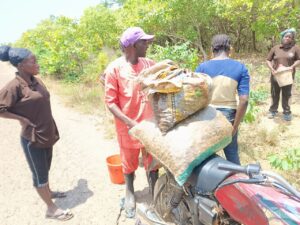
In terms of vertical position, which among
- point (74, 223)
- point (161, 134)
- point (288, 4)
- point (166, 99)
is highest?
point (288, 4)

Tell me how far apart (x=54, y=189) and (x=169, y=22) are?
8.45 meters

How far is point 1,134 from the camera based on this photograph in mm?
6703

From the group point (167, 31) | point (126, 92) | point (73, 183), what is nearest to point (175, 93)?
point (126, 92)

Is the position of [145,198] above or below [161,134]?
below

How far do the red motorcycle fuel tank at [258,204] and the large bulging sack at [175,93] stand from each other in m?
0.62

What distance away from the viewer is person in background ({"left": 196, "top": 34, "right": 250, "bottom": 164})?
3.10 metres

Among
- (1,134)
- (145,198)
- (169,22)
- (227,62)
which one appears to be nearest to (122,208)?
(145,198)

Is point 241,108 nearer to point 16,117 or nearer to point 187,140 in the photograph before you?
point 187,140

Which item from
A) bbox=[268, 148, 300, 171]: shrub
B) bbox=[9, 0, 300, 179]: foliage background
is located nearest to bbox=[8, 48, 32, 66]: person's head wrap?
bbox=[268, 148, 300, 171]: shrub

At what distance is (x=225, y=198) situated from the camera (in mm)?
2047

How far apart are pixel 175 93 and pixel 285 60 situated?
405 cm

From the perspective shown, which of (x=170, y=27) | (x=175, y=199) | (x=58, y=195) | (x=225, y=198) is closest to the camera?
(x=225, y=198)

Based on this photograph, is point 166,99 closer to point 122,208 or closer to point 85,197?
point 122,208

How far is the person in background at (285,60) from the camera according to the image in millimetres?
5660
